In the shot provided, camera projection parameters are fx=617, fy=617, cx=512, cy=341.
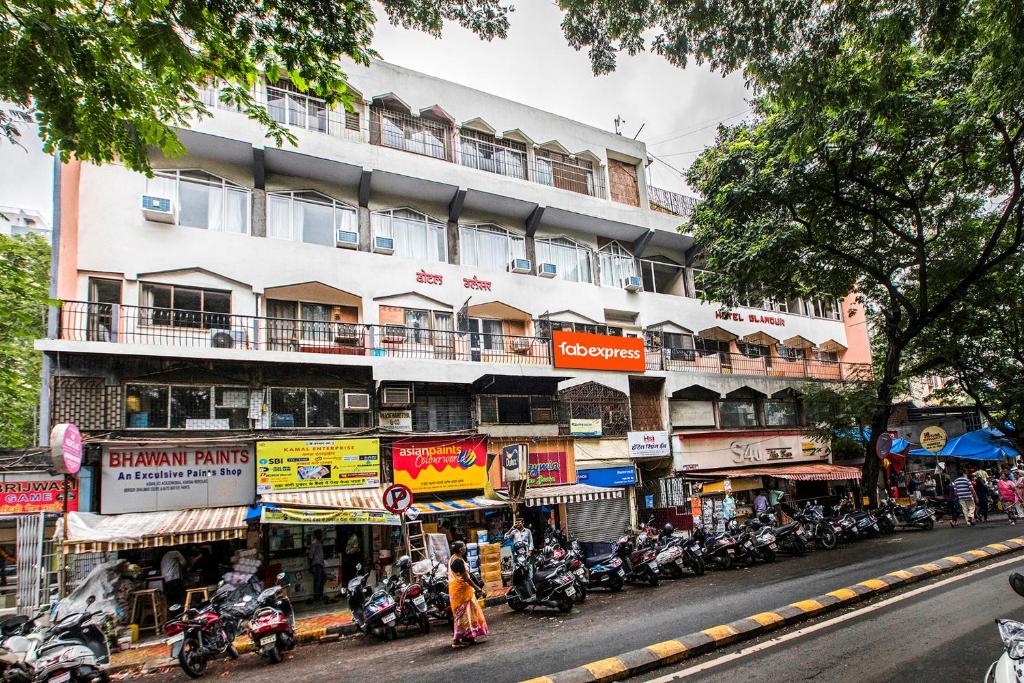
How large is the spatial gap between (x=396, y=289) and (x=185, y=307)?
5.70 m

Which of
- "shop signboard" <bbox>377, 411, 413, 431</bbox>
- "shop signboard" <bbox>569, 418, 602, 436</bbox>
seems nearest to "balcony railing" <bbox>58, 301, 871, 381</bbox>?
"shop signboard" <bbox>377, 411, 413, 431</bbox>

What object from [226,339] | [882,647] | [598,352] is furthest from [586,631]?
[598,352]

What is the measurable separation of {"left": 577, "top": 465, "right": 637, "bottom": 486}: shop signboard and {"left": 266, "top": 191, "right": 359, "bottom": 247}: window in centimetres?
1087

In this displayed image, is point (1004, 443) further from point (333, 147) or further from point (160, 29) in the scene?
point (160, 29)

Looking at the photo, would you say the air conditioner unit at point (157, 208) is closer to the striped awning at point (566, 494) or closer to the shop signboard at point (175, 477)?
the shop signboard at point (175, 477)

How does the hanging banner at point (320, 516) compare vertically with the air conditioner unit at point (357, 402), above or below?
below

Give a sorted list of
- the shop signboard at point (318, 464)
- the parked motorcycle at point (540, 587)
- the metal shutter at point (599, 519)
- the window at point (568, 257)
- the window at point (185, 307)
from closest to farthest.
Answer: the parked motorcycle at point (540, 587) → the shop signboard at point (318, 464) → the window at point (185, 307) → the metal shutter at point (599, 519) → the window at point (568, 257)

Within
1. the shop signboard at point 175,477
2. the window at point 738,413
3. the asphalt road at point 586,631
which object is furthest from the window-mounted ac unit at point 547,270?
the asphalt road at point 586,631

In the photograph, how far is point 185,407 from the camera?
48.8ft

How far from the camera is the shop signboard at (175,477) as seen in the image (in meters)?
13.4

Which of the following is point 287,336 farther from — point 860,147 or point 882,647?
point 860,147

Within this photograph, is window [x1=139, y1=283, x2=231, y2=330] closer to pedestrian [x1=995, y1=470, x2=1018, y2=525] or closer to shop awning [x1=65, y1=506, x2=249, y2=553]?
shop awning [x1=65, y1=506, x2=249, y2=553]

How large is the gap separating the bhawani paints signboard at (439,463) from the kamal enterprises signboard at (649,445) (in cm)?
638

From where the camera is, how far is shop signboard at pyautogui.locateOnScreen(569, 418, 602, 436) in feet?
67.8
